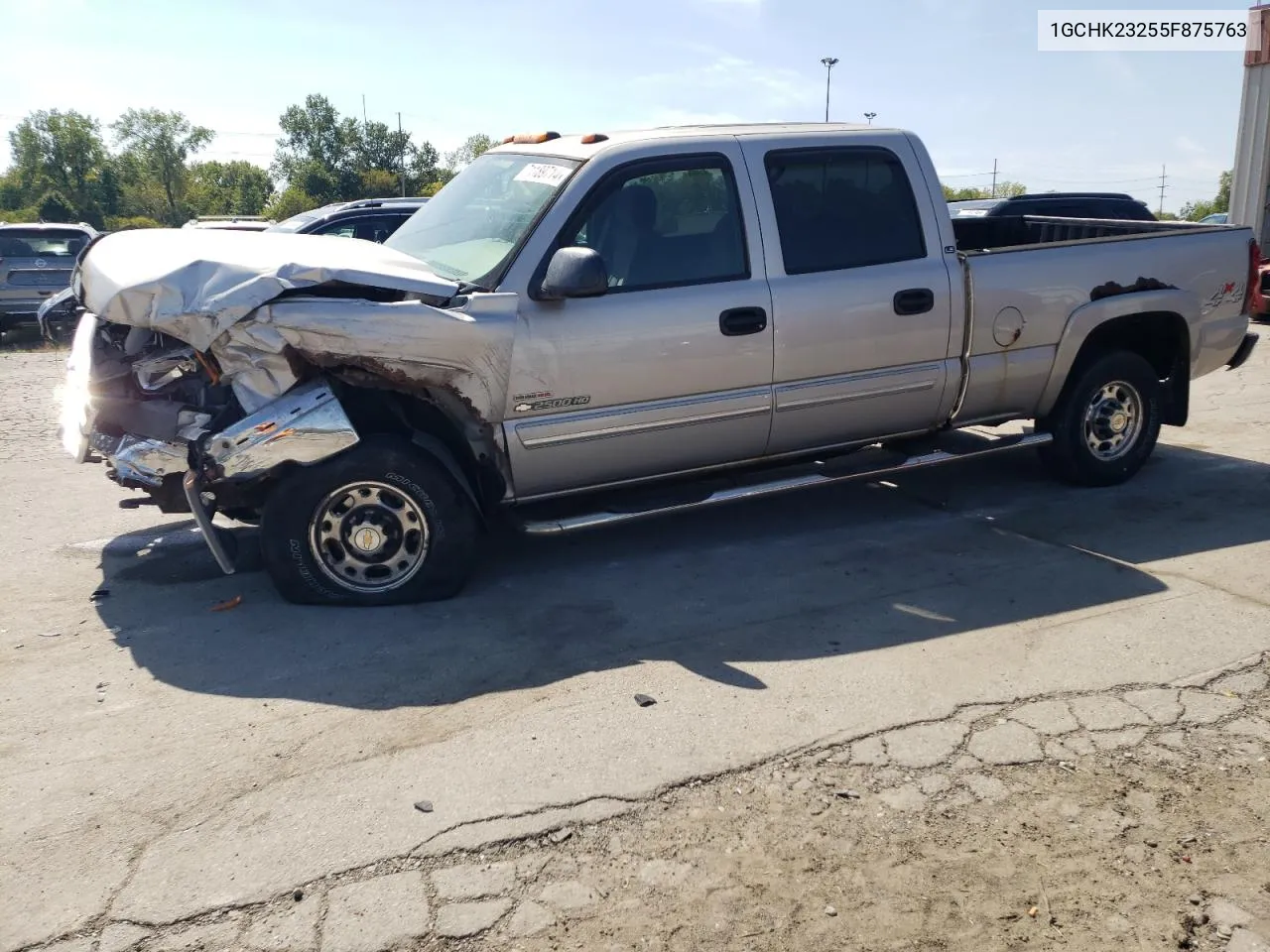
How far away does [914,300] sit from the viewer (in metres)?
5.56

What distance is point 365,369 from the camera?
4691mm

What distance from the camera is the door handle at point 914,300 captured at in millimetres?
5523

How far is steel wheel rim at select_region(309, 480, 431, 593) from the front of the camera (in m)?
4.78

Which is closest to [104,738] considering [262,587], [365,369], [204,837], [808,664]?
[204,837]

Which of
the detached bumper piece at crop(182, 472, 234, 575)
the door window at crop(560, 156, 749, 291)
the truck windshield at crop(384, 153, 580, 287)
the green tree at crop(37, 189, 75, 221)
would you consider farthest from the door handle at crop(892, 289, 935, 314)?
the green tree at crop(37, 189, 75, 221)

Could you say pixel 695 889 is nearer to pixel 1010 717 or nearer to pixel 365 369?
pixel 1010 717

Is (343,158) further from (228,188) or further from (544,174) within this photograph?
(544,174)

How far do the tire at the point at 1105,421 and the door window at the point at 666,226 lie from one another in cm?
246

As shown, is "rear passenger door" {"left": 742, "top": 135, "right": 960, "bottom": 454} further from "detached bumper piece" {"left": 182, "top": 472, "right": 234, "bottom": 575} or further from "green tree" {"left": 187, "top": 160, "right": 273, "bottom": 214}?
"green tree" {"left": 187, "top": 160, "right": 273, "bottom": 214}

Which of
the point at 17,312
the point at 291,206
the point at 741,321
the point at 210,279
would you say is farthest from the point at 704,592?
the point at 291,206

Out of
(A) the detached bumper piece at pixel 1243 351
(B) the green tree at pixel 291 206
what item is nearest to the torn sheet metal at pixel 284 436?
(A) the detached bumper piece at pixel 1243 351

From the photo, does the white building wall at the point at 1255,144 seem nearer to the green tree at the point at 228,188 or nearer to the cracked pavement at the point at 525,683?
the cracked pavement at the point at 525,683

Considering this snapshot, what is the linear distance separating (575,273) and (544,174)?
2.77 feet

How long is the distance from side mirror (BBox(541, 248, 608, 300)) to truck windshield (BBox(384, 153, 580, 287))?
0.34 metres
